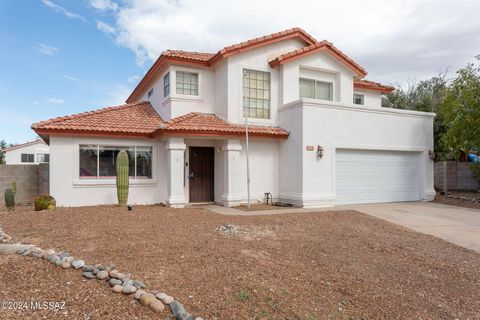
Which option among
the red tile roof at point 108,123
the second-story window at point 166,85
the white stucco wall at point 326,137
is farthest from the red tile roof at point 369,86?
the red tile roof at point 108,123

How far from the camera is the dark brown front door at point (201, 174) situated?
14836 mm

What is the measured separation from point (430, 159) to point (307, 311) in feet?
48.1

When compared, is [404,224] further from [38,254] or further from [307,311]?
[38,254]

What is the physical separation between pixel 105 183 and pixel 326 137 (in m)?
9.25

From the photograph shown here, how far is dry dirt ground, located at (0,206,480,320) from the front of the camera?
4621 millimetres

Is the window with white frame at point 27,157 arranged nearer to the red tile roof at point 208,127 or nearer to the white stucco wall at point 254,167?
the red tile roof at point 208,127

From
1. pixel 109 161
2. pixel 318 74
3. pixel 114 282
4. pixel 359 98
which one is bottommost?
pixel 114 282

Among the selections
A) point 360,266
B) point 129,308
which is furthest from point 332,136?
point 129,308

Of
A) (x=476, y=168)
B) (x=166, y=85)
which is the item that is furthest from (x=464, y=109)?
(x=166, y=85)

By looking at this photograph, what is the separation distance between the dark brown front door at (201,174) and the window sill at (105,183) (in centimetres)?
165

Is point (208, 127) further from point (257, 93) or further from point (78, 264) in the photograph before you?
point (78, 264)

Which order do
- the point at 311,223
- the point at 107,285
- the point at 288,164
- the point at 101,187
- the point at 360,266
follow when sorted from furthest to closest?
the point at 288,164 → the point at 101,187 → the point at 311,223 → the point at 360,266 → the point at 107,285

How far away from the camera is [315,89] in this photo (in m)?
16.2

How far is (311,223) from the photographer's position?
1016cm
